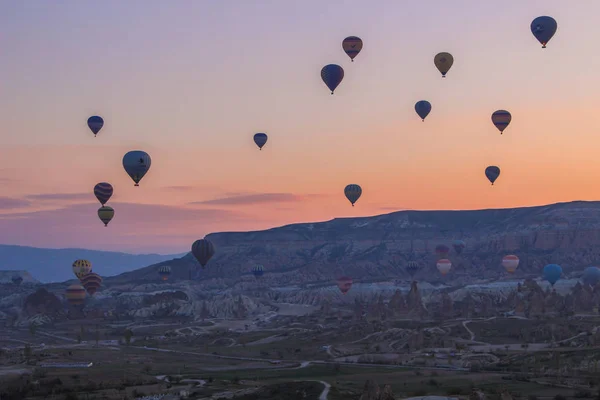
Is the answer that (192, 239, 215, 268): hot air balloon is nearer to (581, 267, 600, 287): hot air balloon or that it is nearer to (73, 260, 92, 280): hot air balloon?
(73, 260, 92, 280): hot air balloon

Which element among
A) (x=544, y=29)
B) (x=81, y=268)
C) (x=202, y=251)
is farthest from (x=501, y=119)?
(x=81, y=268)

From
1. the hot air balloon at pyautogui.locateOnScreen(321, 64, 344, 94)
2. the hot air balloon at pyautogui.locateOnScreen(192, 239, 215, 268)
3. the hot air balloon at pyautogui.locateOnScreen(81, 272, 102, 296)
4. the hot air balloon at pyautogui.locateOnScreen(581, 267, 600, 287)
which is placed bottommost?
the hot air balloon at pyautogui.locateOnScreen(581, 267, 600, 287)

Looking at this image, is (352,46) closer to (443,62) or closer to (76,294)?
(443,62)

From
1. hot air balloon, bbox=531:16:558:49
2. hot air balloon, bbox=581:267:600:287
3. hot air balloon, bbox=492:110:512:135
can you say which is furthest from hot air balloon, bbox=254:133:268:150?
hot air balloon, bbox=581:267:600:287

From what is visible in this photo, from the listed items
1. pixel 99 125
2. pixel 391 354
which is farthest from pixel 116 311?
pixel 391 354

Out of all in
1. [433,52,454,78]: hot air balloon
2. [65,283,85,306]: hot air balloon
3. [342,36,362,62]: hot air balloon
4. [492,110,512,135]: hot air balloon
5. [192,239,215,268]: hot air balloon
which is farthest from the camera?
[65,283,85,306]: hot air balloon

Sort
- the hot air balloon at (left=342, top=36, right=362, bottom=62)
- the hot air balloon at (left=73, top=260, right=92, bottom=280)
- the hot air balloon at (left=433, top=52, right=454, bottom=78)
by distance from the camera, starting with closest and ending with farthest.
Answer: the hot air balloon at (left=342, top=36, right=362, bottom=62)
the hot air balloon at (left=433, top=52, right=454, bottom=78)
the hot air balloon at (left=73, top=260, right=92, bottom=280)

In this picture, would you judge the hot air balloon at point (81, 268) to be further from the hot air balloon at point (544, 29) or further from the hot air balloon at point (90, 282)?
the hot air balloon at point (544, 29)
